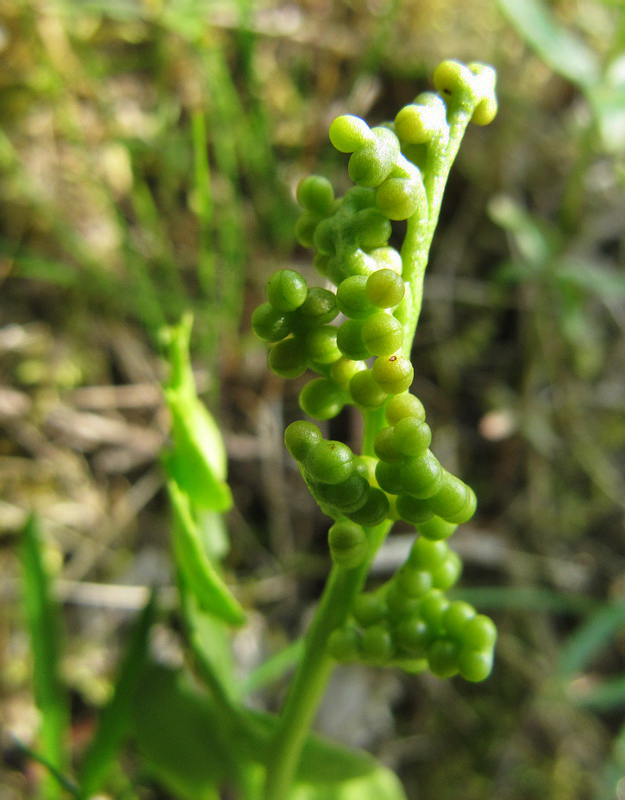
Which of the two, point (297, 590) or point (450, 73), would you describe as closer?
point (450, 73)

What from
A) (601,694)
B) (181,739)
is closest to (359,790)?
(181,739)

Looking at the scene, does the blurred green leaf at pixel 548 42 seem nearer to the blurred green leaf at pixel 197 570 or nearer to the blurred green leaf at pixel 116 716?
the blurred green leaf at pixel 197 570

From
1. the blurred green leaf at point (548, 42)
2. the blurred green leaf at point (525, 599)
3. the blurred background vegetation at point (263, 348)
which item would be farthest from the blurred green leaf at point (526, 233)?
the blurred green leaf at point (525, 599)

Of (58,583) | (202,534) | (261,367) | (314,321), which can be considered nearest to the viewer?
(314,321)

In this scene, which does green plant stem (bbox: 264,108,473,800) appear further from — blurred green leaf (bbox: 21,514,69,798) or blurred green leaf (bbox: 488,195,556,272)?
blurred green leaf (bbox: 488,195,556,272)

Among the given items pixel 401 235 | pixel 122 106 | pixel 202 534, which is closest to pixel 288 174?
pixel 401 235

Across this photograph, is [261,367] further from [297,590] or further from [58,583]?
[58,583]

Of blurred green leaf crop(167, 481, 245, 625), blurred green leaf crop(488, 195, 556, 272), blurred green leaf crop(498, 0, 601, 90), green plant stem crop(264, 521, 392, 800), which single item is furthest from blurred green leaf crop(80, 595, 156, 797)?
blurred green leaf crop(498, 0, 601, 90)
